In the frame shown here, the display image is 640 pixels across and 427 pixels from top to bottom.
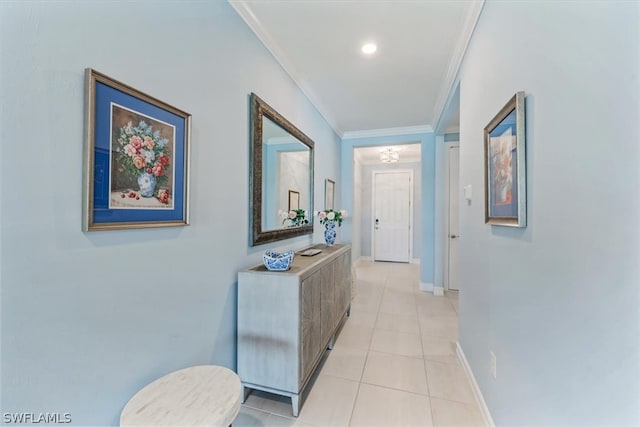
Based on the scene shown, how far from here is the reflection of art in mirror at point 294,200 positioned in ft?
8.28

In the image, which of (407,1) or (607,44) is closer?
(607,44)

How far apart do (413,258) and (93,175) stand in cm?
624

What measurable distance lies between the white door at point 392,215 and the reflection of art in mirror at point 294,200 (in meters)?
4.15

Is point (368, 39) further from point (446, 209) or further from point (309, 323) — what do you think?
point (446, 209)

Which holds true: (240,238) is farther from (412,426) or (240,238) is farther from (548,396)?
(548,396)

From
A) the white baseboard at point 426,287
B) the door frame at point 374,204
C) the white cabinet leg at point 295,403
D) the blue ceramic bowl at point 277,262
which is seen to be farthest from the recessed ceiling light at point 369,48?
the door frame at point 374,204

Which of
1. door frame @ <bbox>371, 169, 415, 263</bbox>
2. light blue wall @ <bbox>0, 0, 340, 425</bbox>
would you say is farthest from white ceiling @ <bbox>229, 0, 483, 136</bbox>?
door frame @ <bbox>371, 169, 415, 263</bbox>

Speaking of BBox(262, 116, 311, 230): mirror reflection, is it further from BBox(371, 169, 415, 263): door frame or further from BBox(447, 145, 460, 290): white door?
BBox(371, 169, 415, 263): door frame

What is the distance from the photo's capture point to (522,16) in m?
1.13

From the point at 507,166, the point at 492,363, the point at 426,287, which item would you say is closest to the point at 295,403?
the point at 492,363

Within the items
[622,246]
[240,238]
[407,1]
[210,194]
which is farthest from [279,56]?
[622,246]

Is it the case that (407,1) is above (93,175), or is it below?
above

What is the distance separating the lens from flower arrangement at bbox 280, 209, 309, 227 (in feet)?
7.95

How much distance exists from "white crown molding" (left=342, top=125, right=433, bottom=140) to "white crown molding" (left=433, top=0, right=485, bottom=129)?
71cm
